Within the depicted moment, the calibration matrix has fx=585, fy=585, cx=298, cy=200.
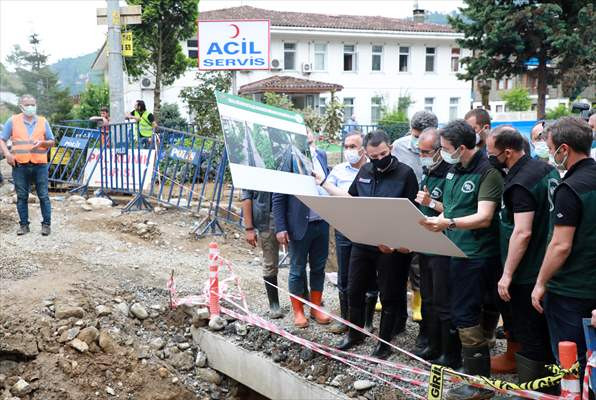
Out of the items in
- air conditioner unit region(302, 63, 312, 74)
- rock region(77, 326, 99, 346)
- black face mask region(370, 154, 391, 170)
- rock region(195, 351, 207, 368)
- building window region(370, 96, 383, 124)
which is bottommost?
rock region(195, 351, 207, 368)

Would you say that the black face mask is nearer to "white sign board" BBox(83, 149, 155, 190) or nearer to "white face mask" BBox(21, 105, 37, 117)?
"white face mask" BBox(21, 105, 37, 117)

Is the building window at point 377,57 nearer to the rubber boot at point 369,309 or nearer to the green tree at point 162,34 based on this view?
the green tree at point 162,34

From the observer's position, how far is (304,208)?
5105 millimetres

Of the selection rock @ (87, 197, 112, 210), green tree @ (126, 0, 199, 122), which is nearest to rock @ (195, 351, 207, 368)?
rock @ (87, 197, 112, 210)

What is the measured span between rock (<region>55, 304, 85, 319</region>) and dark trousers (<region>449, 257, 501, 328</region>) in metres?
3.60

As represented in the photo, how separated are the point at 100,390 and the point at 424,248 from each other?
3.13 m

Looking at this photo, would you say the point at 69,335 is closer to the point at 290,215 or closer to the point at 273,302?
the point at 273,302

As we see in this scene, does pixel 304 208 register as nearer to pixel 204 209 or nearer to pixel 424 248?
pixel 424 248

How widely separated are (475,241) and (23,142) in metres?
6.04

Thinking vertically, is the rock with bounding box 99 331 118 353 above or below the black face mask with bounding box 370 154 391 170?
below

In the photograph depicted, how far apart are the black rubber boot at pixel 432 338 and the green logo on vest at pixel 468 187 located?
1033 millimetres

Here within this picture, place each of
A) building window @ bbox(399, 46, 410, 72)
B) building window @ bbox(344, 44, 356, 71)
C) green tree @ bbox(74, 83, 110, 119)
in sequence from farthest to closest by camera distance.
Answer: building window @ bbox(399, 46, 410, 72) < building window @ bbox(344, 44, 356, 71) < green tree @ bbox(74, 83, 110, 119)

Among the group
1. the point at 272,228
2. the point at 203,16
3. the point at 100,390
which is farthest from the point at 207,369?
the point at 203,16

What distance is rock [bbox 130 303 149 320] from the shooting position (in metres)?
5.94
